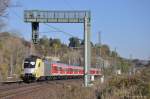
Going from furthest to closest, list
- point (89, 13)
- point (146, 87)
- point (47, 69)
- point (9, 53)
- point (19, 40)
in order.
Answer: point (19, 40)
point (9, 53)
point (47, 69)
point (89, 13)
point (146, 87)

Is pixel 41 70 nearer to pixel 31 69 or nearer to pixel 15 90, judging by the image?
pixel 31 69

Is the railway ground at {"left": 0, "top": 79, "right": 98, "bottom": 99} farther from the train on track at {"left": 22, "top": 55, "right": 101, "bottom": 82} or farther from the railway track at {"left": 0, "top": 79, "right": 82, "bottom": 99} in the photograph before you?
the train on track at {"left": 22, "top": 55, "right": 101, "bottom": 82}

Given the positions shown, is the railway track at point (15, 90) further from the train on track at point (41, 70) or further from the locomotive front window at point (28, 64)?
the locomotive front window at point (28, 64)

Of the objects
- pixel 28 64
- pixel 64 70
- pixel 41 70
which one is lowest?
pixel 41 70

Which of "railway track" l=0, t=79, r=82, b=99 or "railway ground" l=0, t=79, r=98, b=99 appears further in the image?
"railway track" l=0, t=79, r=82, b=99

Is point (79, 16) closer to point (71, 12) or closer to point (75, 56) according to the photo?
point (71, 12)

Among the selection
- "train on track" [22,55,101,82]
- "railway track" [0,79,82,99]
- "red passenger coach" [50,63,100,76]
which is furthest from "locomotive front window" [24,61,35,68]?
"railway track" [0,79,82,99]

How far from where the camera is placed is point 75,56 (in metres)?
123

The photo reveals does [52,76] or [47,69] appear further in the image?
[52,76]

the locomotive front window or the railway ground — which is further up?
the locomotive front window

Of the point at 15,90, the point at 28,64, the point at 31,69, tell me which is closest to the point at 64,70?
the point at 28,64

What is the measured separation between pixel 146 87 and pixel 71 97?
5203 millimetres

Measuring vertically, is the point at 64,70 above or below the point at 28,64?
below

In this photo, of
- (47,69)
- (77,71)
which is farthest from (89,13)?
(77,71)
